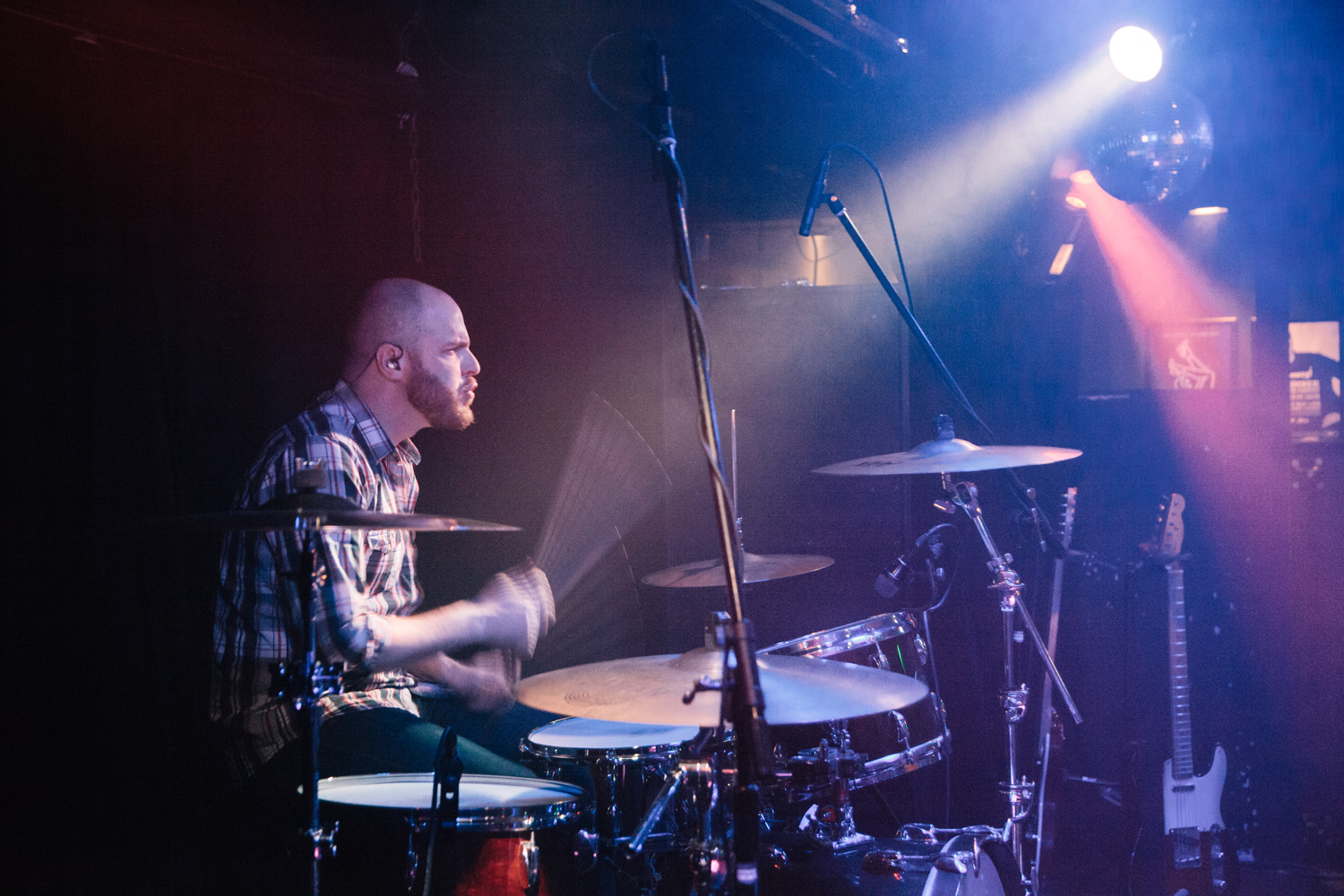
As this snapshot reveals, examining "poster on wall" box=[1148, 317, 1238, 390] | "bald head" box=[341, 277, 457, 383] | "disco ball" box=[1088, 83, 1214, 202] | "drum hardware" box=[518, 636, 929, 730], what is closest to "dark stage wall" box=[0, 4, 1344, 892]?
"poster on wall" box=[1148, 317, 1238, 390]

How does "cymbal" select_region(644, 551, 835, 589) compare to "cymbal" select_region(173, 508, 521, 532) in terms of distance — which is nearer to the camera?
"cymbal" select_region(173, 508, 521, 532)

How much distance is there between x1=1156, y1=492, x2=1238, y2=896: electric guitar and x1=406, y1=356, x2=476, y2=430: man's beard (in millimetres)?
2430

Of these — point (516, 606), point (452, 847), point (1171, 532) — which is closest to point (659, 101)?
point (516, 606)

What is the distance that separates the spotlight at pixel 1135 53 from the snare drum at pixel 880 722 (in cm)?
213

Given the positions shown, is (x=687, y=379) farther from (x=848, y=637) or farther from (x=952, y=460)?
(x=848, y=637)

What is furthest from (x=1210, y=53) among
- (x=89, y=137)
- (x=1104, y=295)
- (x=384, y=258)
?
(x=89, y=137)

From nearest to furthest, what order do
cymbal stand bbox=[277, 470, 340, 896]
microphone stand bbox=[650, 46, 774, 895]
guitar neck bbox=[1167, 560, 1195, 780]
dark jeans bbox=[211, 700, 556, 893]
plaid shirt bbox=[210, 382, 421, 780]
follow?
microphone stand bbox=[650, 46, 774, 895]
cymbal stand bbox=[277, 470, 340, 896]
dark jeans bbox=[211, 700, 556, 893]
plaid shirt bbox=[210, 382, 421, 780]
guitar neck bbox=[1167, 560, 1195, 780]

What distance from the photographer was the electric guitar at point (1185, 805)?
299cm

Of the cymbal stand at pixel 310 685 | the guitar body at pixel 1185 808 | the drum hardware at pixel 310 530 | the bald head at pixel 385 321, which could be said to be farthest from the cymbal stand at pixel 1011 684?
the cymbal stand at pixel 310 685

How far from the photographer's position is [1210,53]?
3.82 meters

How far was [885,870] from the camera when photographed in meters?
2.06

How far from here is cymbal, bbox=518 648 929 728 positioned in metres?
1.44

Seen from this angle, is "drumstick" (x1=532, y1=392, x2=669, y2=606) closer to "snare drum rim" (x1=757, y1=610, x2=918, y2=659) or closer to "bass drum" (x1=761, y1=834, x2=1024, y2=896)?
"snare drum rim" (x1=757, y1=610, x2=918, y2=659)

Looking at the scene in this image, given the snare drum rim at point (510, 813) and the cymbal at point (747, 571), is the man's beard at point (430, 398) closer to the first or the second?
the cymbal at point (747, 571)
